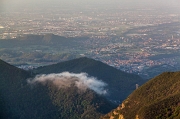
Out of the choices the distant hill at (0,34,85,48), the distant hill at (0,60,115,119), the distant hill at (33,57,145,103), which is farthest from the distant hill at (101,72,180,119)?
the distant hill at (0,34,85,48)

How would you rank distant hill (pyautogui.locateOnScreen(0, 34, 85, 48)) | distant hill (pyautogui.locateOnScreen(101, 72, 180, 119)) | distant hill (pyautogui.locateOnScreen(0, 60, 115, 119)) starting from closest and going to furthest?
distant hill (pyautogui.locateOnScreen(101, 72, 180, 119)) → distant hill (pyautogui.locateOnScreen(0, 60, 115, 119)) → distant hill (pyautogui.locateOnScreen(0, 34, 85, 48))

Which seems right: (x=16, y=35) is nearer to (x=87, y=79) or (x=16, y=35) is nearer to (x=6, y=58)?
(x=6, y=58)

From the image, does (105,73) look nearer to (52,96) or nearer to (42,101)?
(52,96)

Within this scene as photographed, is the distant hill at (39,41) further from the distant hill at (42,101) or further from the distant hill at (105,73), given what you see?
the distant hill at (42,101)

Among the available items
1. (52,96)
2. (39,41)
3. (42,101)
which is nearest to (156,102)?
(42,101)

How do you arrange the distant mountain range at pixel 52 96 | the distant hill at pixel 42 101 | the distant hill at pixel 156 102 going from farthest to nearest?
1. the distant mountain range at pixel 52 96
2. the distant hill at pixel 42 101
3. the distant hill at pixel 156 102

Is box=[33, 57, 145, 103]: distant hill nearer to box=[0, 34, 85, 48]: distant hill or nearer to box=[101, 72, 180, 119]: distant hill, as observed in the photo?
box=[101, 72, 180, 119]: distant hill

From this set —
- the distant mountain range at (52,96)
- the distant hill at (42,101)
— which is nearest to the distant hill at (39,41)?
the distant mountain range at (52,96)

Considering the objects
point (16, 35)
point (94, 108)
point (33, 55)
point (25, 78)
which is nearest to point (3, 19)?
point (16, 35)
